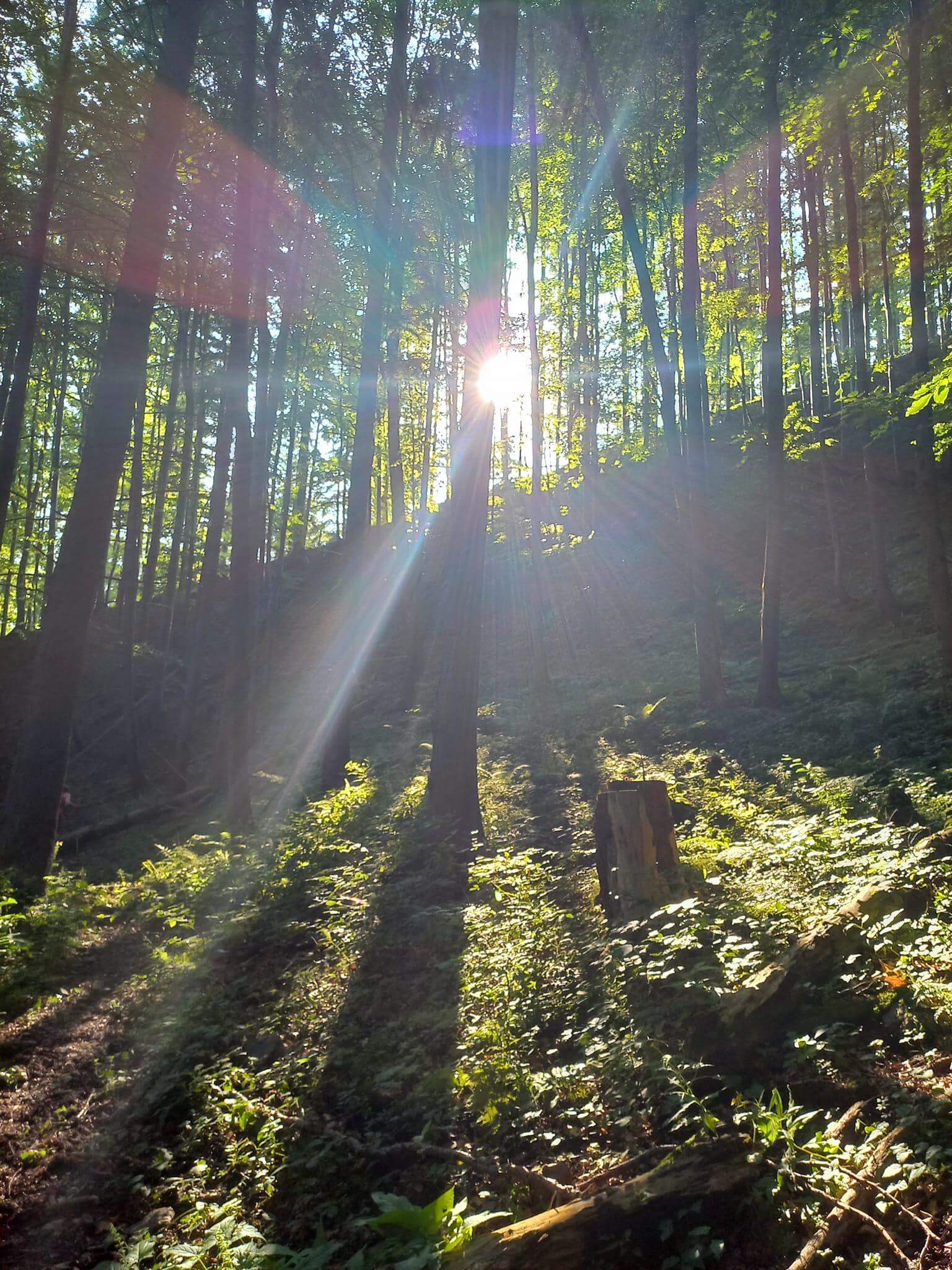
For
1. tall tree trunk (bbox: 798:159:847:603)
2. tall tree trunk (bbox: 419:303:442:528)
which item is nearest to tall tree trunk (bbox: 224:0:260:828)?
tall tree trunk (bbox: 798:159:847:603)

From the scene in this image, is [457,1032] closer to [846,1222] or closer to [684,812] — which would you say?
[846,1222]

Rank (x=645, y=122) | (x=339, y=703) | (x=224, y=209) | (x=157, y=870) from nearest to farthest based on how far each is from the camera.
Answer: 1. (x=157, y=870)
2. (x=339, y=703)
3. (x=224, y=209)
4. (x=645, y=122)

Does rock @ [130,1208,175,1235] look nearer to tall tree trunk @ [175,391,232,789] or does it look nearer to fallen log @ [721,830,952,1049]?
fallen log @ [721,830,952,1049]

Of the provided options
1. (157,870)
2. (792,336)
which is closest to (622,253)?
(792,336)

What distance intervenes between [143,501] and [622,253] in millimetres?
16957

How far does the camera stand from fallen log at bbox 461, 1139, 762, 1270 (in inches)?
108

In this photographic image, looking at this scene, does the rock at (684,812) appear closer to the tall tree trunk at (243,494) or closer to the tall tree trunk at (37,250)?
Answer: the tall tree trunk at (243,494)

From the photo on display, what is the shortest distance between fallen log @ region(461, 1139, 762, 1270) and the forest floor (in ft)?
0.16

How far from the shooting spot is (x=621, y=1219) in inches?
111

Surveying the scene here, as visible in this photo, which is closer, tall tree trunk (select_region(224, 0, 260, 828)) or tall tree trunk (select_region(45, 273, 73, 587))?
tall tree trunk (select_region(224, 0, 260, 828))

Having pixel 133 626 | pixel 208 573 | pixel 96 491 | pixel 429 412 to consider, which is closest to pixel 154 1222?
pixel 96 491

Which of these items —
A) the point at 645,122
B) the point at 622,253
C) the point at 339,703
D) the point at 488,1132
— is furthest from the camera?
the point at 622,253

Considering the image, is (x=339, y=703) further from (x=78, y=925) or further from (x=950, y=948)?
(x=950, y=948)

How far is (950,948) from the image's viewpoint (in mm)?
4125
